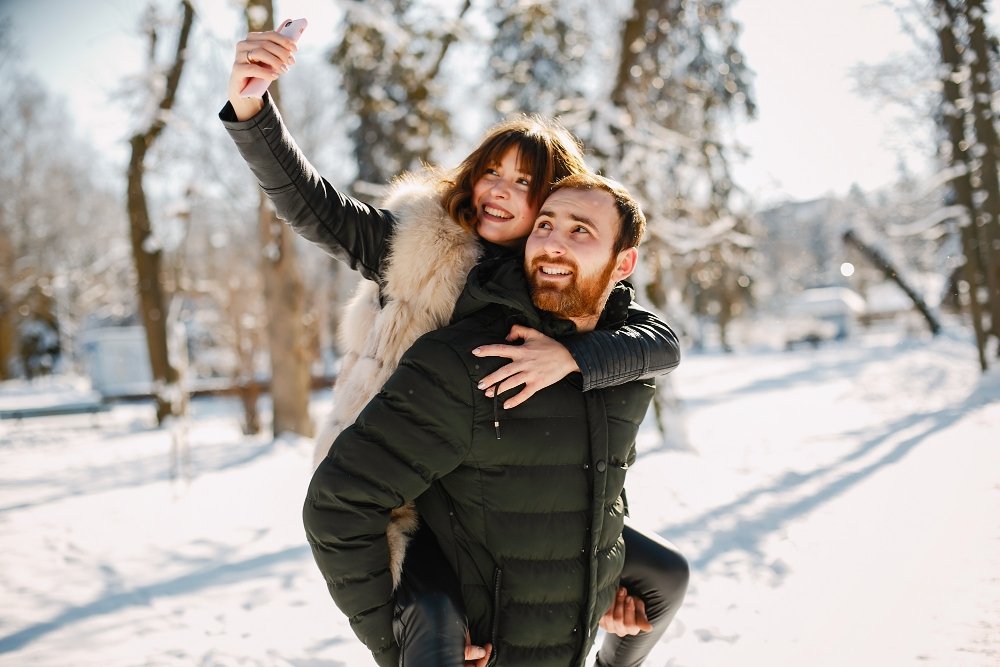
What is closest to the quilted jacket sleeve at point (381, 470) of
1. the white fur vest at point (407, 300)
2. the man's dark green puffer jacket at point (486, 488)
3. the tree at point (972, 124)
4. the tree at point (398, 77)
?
the man's dark green puffer jacket at point (486, 488)

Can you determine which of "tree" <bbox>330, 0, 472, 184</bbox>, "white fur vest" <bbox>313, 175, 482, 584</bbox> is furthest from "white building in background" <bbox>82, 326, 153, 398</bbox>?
"white fur vest" <bbox>313, 175, 482, 584</bbox>

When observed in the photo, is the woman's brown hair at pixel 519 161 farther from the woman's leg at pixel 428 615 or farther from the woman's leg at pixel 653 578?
the woman's leg at pixel 653 578

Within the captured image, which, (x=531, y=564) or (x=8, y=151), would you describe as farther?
(x=8, y=151)

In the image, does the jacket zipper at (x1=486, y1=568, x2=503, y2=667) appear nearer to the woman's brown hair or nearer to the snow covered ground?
the woman's brown hair

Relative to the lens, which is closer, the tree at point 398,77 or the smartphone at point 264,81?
the smartphone at point 264,81

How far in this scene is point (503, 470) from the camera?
179 cm

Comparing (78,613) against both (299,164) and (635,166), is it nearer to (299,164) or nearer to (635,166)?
(299,164)

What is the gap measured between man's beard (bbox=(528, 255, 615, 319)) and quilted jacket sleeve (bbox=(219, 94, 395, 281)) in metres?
0.60

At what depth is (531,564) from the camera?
1.82 m

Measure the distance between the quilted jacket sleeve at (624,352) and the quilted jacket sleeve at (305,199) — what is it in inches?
30.1

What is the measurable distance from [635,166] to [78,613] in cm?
764

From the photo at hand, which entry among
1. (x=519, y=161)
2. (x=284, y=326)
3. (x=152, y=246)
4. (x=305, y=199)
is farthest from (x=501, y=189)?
(x=152, y=246)

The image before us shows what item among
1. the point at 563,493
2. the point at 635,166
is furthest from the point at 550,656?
the point at 635,166

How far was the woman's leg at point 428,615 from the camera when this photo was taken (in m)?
1.68
